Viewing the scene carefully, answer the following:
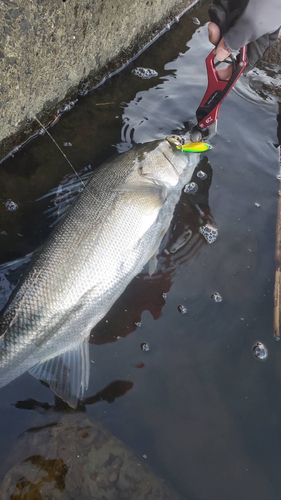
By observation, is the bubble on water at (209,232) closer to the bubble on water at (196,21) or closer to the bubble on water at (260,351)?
the bubble on water at (260,351)

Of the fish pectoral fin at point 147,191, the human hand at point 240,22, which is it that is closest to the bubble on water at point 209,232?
the fish pectoral fin at point 147,191

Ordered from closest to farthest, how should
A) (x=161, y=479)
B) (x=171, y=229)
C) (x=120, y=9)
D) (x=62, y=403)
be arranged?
(x=161, y=479), (x=62, y=403), (x=171, y=229), (x=120, y=9)

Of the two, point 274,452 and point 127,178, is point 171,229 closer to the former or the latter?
point 127,178

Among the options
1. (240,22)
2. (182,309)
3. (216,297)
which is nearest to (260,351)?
(216,297)

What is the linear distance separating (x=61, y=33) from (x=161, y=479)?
3.79 metres

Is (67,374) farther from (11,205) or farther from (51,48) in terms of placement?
(51,48)

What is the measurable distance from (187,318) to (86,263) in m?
0.93

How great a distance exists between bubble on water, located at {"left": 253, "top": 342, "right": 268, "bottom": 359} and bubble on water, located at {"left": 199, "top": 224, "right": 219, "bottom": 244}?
3.24 feet

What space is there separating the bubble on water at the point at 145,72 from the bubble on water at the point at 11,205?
2501 mm

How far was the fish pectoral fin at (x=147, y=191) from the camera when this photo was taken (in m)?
3.39

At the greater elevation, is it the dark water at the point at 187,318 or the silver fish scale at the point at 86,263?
the silver fish scale at the point at 86,263

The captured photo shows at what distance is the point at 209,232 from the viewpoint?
3.74 meters

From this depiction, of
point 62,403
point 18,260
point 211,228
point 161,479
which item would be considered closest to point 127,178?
point 211,228

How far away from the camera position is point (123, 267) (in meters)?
3.12
